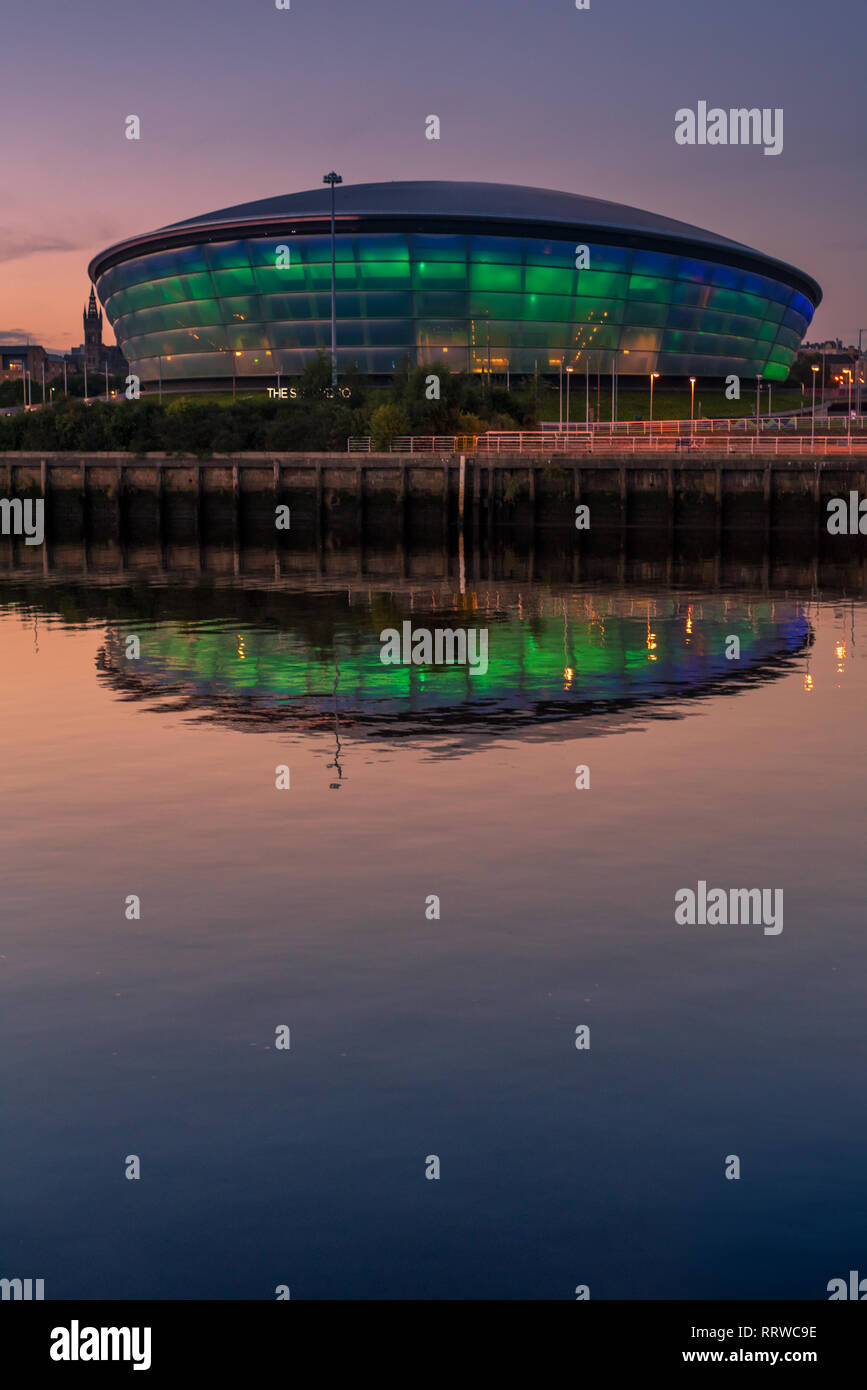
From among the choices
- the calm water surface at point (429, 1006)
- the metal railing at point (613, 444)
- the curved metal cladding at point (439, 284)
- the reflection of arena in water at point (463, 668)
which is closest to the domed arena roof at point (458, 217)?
the curved metal cladding at point (439, 284)

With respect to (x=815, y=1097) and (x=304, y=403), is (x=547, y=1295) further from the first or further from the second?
(x=304, y=403)

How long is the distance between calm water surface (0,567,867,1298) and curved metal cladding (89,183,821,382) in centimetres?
11675

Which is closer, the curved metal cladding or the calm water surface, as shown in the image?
the calm water surface

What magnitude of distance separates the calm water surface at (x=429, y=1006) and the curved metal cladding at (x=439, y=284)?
117 metres

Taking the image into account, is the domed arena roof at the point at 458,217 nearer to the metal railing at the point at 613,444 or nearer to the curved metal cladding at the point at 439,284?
the curved metal cladding at the point at 439,284

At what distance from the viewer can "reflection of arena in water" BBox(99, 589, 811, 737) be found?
99.2ft

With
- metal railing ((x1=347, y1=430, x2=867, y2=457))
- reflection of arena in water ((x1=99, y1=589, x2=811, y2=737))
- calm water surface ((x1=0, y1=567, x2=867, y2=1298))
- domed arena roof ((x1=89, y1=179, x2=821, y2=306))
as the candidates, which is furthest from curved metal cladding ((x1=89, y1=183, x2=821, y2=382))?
calm water surface ((x1=0, y1=567, x2=867, y2=1298))

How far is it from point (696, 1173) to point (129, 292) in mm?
161123

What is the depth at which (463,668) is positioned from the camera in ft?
121

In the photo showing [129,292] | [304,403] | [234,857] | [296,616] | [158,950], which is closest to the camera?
[158,950]

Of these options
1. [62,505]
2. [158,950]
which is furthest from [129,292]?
[158,950]

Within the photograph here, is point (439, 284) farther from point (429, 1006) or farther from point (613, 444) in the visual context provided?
point (429, 1006)

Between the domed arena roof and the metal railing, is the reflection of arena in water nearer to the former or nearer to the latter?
the metal railing

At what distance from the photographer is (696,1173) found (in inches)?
416
